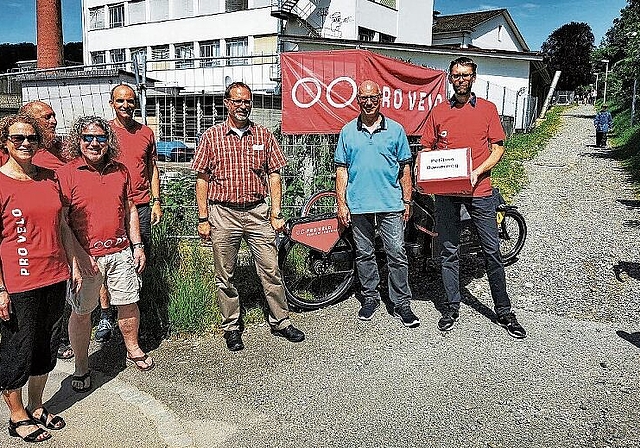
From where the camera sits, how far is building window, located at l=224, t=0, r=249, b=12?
33469 mm

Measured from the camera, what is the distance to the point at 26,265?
3.50 metres

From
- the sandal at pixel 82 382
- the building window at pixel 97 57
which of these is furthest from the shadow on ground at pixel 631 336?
the building window at pixel 97 57

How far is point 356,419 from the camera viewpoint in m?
3.95

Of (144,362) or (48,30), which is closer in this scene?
(144,362)

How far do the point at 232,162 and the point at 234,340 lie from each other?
149cm

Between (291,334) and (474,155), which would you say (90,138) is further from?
(474,155)

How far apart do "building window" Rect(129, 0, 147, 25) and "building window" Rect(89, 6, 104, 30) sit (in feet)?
12.4

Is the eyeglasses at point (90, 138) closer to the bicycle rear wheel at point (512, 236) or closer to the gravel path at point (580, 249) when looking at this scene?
the gravel path at point (580, 249)

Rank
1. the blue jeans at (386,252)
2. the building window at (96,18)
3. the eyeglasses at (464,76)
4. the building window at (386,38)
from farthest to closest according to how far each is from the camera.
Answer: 1. the building window at (96,18)
2. the building window at (386,38)
3. the blue jeans at (386,252)
4. the eyeglasses at (464,76)

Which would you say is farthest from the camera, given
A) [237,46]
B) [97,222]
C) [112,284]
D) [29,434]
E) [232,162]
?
[237,46]

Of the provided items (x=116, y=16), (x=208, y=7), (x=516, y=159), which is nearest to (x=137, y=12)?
(x=116, y=16)

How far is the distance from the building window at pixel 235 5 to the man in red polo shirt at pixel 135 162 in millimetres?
29967

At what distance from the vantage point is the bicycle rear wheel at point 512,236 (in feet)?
24.8

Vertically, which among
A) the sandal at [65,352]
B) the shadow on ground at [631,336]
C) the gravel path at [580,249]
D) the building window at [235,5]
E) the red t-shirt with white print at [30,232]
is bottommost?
the sandal at [65,352]
